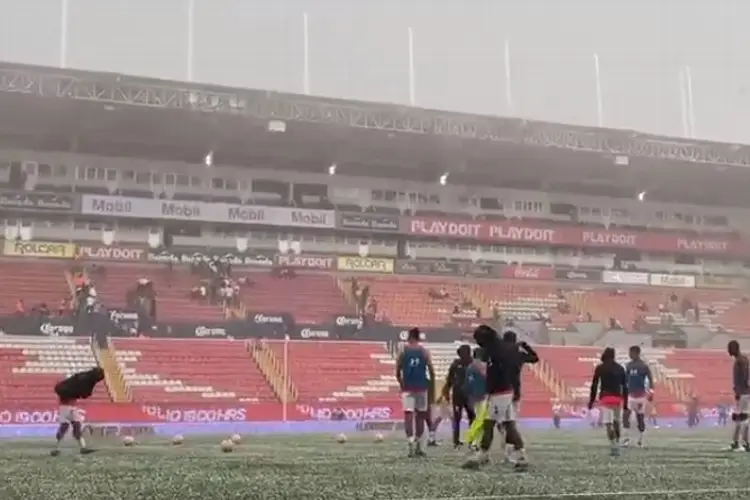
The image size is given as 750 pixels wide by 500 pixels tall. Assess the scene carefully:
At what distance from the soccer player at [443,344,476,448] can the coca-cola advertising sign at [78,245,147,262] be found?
74.8ft

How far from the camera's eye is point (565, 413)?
30.1 meters

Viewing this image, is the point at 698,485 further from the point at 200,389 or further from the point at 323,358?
the point at 323,358

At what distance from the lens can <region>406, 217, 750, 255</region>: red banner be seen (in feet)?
132

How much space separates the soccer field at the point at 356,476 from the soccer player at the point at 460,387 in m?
1.00

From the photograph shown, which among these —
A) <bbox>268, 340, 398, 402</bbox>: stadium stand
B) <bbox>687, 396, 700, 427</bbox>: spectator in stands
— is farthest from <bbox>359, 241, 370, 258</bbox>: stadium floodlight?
<bbox>687, 396, 700, 427</bbox>: spectator in stands

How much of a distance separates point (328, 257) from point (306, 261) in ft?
3.32

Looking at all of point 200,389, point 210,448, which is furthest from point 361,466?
point 200,389

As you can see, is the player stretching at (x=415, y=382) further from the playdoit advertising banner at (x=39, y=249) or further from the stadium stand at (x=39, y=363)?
the playdoit advertising banner at (x=39, y=249)

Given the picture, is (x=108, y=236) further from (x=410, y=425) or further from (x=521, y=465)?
(x=521, y=465)

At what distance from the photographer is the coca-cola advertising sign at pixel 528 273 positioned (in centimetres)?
4131

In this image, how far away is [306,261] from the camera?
3809 centimetres

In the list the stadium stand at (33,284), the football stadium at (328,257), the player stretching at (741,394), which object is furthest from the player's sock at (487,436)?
the stadium stand at (33,284)

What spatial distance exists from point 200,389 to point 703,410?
18519 millimetres

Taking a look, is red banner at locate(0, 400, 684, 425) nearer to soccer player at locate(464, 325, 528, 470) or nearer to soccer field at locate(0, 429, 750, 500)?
soccer field at locate(0, 429, 750, 500)
